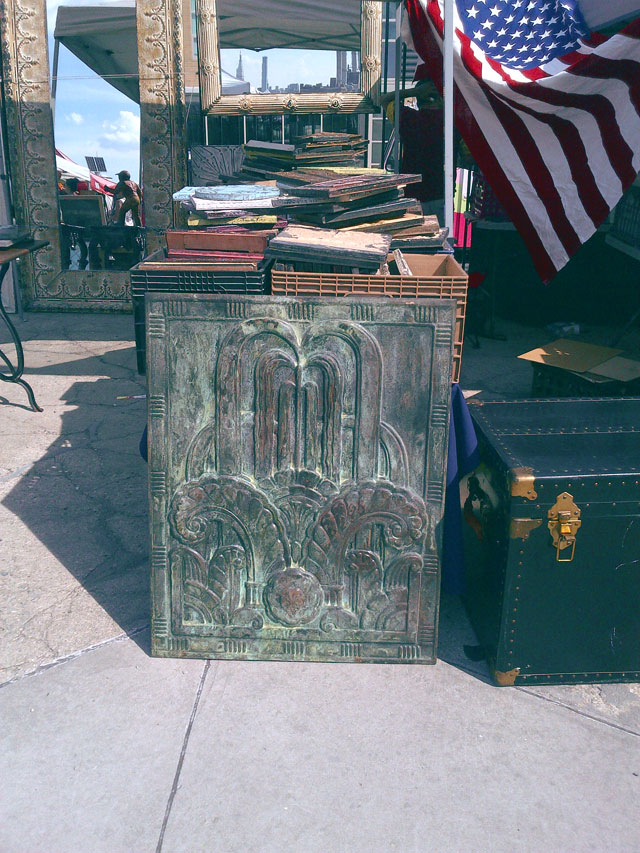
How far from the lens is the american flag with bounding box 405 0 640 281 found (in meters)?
5.36

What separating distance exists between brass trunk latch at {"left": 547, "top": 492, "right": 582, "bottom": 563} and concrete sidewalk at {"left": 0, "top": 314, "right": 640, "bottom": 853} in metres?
0.67

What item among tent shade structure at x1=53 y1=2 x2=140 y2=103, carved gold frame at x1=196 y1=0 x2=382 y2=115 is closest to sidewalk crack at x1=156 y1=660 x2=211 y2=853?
carved gold frame at x1=196 y1=0 x2=382 y2=115

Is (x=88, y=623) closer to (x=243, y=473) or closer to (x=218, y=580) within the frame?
(x=218, y=580)

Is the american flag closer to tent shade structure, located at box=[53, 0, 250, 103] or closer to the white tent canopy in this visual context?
the white tent canopy

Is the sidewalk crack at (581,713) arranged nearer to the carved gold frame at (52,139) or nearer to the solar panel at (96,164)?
the carved gold frame at (52,139)

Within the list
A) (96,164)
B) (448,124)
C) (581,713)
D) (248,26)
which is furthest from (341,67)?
(96,164)

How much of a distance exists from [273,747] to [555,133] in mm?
4829

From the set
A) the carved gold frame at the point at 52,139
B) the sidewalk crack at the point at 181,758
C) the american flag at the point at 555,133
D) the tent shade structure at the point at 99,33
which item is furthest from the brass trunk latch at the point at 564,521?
the tent shade structure at the point at 99,33

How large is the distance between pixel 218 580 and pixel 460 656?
1.10 meters

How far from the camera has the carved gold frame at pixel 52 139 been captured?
908cm

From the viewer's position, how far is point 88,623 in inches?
136

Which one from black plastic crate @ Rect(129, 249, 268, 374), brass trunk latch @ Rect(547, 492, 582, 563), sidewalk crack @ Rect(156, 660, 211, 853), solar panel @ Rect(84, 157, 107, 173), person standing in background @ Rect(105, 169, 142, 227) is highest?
solar panel @ Rect(84, 157, 107, 173)

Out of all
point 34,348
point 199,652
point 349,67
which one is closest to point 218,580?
point 199,652

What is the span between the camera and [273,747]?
107 inches
